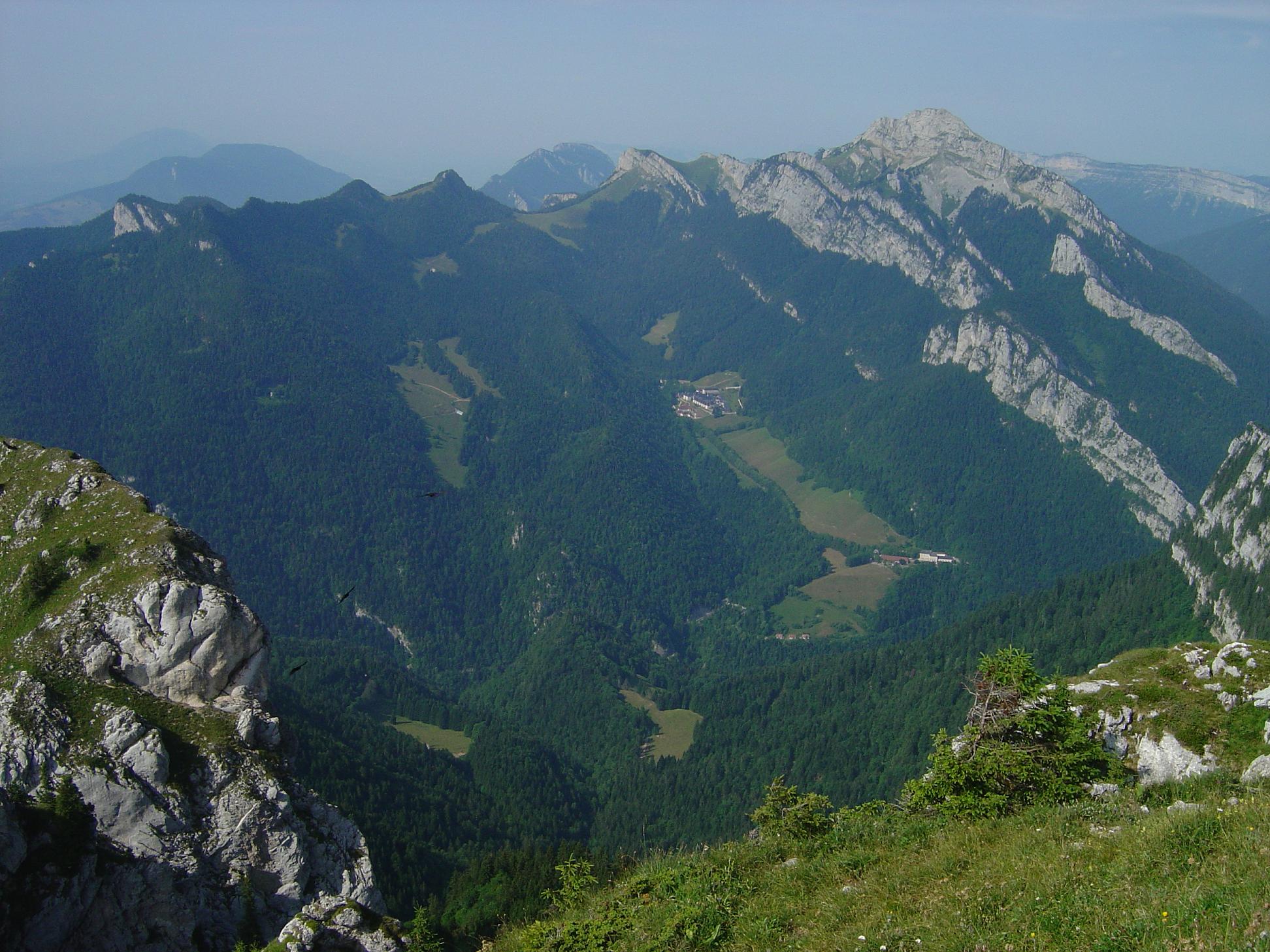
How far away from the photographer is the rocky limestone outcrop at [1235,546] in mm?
132875

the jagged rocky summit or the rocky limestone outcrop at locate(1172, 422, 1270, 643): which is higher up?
the jagged rocky summit

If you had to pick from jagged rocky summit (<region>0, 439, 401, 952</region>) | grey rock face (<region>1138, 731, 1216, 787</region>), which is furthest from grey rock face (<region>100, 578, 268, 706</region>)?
grey rock face (<region>1138, 731, 1216, 787</region>)

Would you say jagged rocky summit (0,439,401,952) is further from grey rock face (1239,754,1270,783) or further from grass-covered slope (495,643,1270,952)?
grey rock face (1239,754,1270,783)

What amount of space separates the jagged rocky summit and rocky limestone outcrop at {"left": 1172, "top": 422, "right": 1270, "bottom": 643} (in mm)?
Answer: 130008

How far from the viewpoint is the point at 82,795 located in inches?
1836

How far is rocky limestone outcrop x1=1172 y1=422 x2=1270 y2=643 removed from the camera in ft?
436

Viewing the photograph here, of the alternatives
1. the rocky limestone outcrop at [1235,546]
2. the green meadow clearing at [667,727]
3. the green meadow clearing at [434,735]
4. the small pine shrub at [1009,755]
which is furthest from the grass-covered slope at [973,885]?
the green meadow clearing at [667,727]

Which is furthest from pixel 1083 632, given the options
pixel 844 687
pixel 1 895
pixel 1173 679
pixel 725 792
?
pixel 1 895

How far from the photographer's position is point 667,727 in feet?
588

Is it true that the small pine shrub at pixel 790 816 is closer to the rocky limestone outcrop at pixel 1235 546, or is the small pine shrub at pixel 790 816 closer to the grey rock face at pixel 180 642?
the grey rock face at pixel 180 642

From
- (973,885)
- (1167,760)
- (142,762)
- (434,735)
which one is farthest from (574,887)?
(434,735)

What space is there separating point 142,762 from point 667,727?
458 feet

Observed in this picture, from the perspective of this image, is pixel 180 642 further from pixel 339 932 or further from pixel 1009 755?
pixel 1009 755

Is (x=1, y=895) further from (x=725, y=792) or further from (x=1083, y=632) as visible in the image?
(x=1083, y=632)
